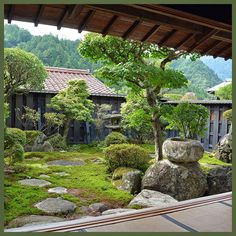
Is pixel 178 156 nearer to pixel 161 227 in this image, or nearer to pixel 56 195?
pixel 56 195

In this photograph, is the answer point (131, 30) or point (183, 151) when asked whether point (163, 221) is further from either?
point (183, 151)

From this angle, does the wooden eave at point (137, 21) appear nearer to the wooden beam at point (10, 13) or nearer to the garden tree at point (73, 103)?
the wooden beam at point (10, 13)

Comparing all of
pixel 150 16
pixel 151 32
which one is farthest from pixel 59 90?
pixel 150 16

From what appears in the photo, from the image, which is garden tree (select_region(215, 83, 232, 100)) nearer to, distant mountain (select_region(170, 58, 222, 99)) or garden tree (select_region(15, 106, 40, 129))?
garden tree (select_region(15, 106, 40, 129))

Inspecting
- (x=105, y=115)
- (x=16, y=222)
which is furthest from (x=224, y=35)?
(x=105, y=115)

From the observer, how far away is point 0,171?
164 centimetres

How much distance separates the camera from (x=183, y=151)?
5.54 metres

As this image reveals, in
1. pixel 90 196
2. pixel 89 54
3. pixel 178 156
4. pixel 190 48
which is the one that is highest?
pixel 89 54

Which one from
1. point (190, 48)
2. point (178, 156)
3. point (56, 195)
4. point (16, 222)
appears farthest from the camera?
point (178, 156)

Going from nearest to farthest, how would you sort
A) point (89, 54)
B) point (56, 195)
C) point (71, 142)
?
point (56, 195)
point (89, 54)
point (71, 142)

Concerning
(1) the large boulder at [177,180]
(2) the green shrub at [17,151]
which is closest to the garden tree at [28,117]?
(2) the green shrub at [17,151]

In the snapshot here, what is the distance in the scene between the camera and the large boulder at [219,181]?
18.2 feet

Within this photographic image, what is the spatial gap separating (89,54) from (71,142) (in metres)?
5.06

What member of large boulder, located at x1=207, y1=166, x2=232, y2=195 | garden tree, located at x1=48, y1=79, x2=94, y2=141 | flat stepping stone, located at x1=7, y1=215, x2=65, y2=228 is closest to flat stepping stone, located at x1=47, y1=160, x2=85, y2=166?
garden tree, located at x1=48, y1=79, x2=94, y2=141
